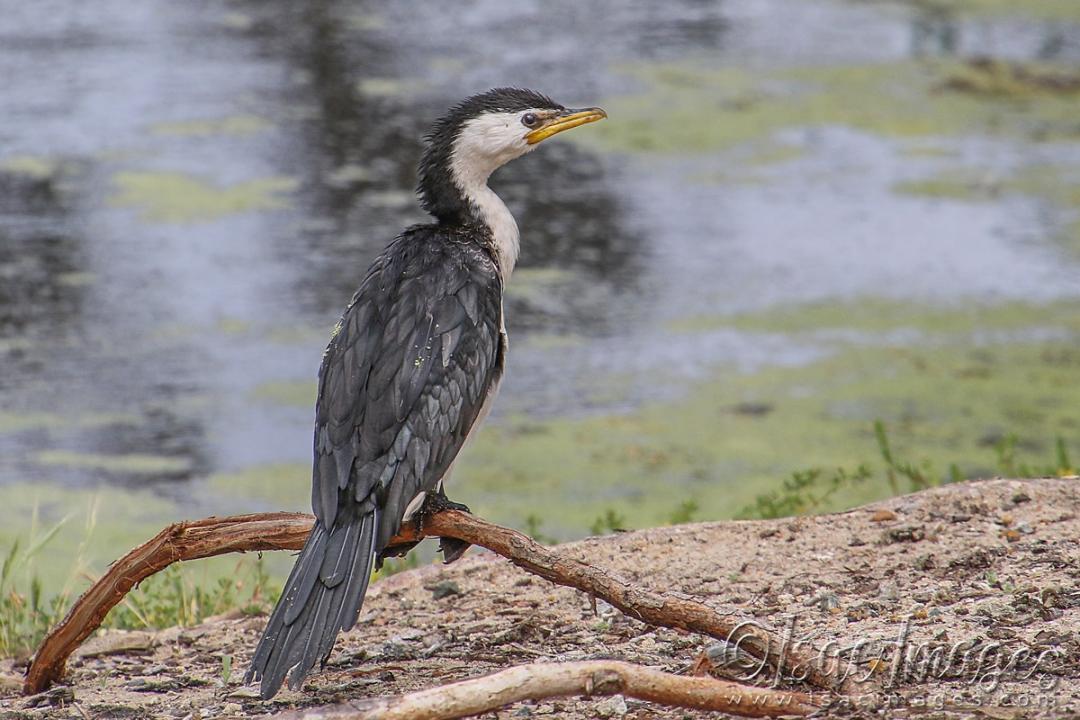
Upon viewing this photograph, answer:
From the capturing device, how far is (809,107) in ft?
33.2

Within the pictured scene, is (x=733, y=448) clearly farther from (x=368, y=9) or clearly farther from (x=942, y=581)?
(x=368, y=9)

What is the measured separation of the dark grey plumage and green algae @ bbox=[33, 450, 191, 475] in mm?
2601

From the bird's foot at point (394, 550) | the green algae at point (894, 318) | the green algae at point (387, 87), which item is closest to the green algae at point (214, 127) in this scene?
the green algae at point (387, 87)

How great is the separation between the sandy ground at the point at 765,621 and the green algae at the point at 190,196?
4.37m

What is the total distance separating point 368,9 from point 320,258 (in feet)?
15.1

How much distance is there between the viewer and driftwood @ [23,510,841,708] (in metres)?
3.26

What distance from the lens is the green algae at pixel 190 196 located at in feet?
27.8

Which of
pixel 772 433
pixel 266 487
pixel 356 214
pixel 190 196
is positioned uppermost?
pixel 190 196

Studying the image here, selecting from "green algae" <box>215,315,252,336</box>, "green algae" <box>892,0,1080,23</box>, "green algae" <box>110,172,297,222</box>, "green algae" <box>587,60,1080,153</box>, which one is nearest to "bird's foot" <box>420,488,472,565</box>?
"green algae" <box>215,315,252,336</box>

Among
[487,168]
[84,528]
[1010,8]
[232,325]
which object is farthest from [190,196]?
[1010,8]

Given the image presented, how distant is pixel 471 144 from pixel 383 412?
107 cm

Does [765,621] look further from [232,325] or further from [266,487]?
[232,325]

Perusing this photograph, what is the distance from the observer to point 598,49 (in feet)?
36.1

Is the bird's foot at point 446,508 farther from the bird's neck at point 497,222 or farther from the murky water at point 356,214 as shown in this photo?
the murky water at point 356,214
